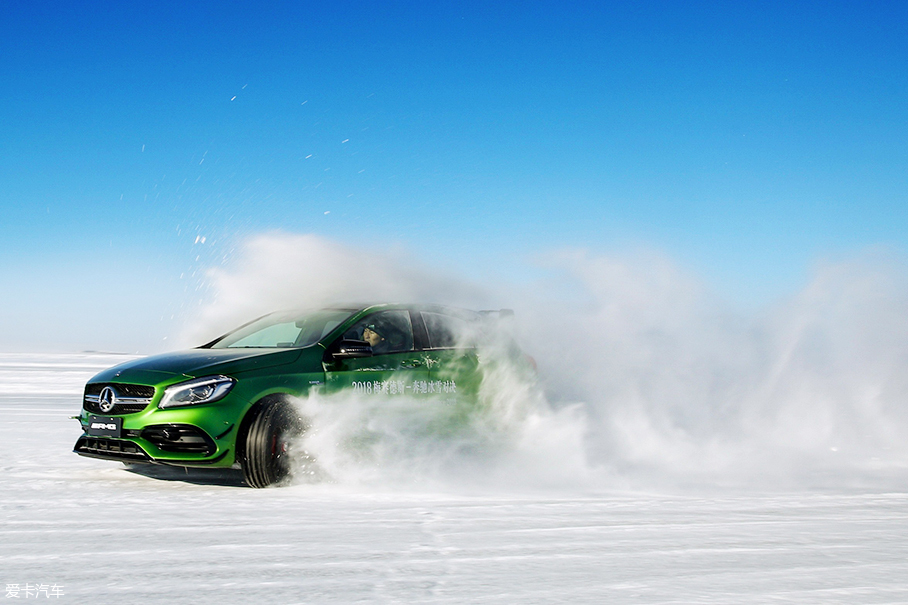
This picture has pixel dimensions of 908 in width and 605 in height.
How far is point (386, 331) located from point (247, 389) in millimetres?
1643

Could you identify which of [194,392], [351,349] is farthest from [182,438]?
[351,349]

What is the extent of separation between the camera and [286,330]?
7.50 metres

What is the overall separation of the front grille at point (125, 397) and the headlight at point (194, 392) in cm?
15

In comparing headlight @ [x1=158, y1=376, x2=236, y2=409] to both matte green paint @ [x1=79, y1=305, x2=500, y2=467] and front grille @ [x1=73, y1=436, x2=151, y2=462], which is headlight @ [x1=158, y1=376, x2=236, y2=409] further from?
front grille @ [x1=73, y1=436, x2=151, y2=462]

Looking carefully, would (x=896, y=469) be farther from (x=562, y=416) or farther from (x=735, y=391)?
(x=562, y=416)

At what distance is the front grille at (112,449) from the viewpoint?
5883 mm

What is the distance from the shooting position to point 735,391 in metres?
9.62

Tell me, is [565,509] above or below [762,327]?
below

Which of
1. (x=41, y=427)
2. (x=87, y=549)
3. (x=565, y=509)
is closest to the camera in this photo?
(x=87, y=549)

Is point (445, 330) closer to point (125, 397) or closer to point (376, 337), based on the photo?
point (376, 337)

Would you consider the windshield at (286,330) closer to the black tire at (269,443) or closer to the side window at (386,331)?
the side window at (386,331)

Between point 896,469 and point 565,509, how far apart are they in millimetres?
4289

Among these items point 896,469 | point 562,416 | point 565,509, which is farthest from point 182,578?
point 896,469

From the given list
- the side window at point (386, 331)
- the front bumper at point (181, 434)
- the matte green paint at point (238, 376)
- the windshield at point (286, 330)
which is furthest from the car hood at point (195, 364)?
the side window at point (386, 331)
